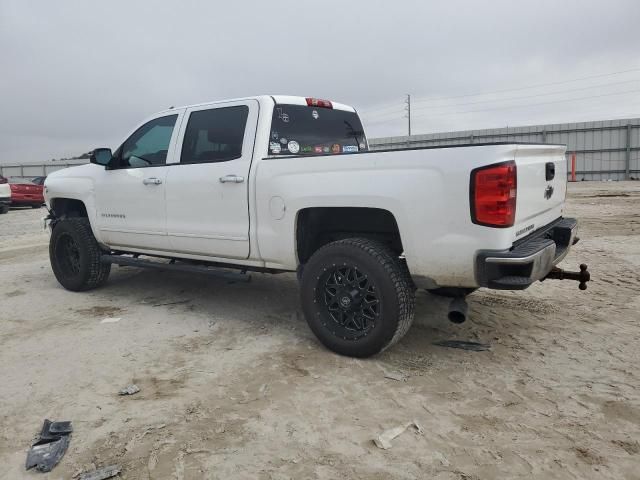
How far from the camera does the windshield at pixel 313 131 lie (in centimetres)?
438

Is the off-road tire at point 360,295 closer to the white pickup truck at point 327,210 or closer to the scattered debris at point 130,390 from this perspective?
the white pickup truck at point 327,210

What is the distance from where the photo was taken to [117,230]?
5320mm

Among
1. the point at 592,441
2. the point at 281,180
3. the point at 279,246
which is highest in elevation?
the point at 281,180

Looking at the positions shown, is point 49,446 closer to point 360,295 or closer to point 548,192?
point 360,295

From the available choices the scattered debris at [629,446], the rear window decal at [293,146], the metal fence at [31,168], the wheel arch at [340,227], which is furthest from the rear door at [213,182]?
the metal fence at [31,168]

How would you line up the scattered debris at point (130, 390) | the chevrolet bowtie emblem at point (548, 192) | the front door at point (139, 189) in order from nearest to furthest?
1. the scattered debris at point (130, 390)
2. the chevrolet bowtie emblem at point (548, 192)
3. the front door at point (139, 189)

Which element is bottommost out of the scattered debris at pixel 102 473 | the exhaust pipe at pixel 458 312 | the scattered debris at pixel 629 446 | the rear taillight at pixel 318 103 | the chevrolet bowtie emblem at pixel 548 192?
the scattered debris at pixel 629 446

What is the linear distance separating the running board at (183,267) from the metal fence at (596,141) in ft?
60.8

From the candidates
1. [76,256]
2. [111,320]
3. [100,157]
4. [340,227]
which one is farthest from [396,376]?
[76,256]

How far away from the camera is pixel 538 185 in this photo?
3.50 m

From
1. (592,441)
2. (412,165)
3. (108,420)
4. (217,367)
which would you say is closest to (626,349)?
(592,441)

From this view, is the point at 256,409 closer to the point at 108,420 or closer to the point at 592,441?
the point at 108,420

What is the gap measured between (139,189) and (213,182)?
1.11 meters

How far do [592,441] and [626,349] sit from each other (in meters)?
1.45
